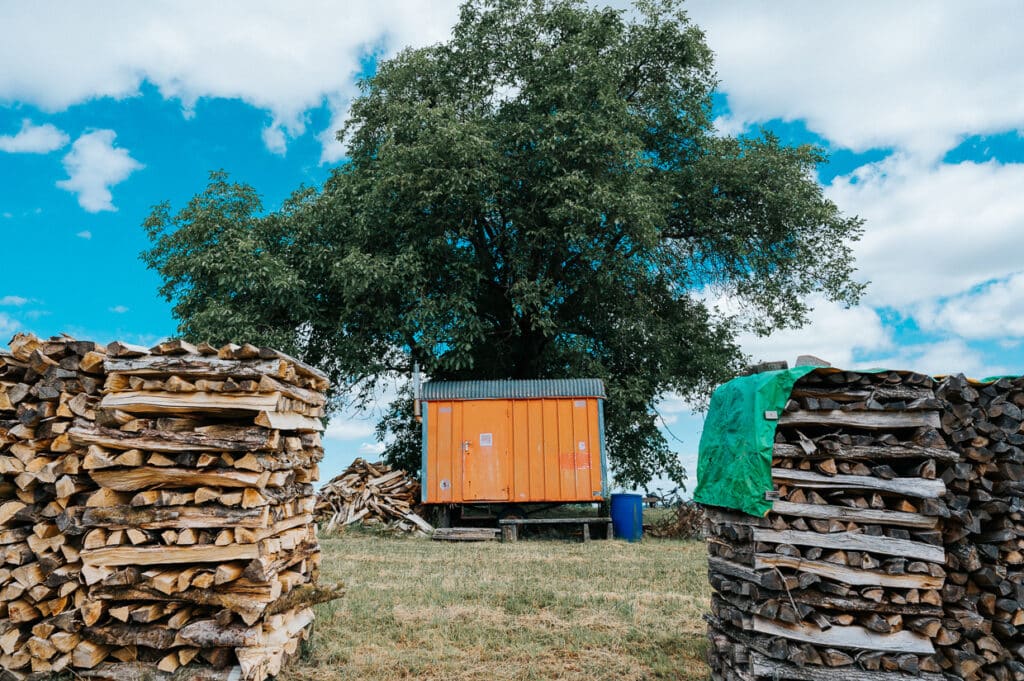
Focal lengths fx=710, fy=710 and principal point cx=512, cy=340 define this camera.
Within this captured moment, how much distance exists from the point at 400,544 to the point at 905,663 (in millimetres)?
9185

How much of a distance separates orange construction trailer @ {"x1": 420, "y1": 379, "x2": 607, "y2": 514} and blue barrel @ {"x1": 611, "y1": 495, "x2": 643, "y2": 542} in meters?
0.66

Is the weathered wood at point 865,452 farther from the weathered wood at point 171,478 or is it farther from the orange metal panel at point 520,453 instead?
the orange metal panel at point 520,453

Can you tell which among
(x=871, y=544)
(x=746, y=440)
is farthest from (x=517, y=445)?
(x=871, y=544)

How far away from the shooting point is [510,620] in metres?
6.75

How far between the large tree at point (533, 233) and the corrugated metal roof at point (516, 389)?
1065 millimetres

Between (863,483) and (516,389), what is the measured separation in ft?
31.4

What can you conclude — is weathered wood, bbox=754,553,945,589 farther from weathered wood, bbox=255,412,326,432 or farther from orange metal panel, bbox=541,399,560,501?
orange metal panel, bbox=541,399,560,501

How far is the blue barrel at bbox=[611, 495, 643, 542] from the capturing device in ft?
A: 46.1

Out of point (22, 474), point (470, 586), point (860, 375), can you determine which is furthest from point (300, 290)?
point (860, 375)

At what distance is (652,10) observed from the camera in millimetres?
19172

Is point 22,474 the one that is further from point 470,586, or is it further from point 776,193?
point 776,193

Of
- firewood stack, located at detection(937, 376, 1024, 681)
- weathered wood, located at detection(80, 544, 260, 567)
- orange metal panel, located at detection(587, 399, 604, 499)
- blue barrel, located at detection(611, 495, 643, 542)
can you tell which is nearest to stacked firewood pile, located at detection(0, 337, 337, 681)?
weathered wood, located at detection(80, 544, 260, 567)

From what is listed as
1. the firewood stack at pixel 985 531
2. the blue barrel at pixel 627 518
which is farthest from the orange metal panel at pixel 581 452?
the firewood stack at pixel 985 531

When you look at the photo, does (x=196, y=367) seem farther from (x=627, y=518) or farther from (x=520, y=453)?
(x=627, y=518)
